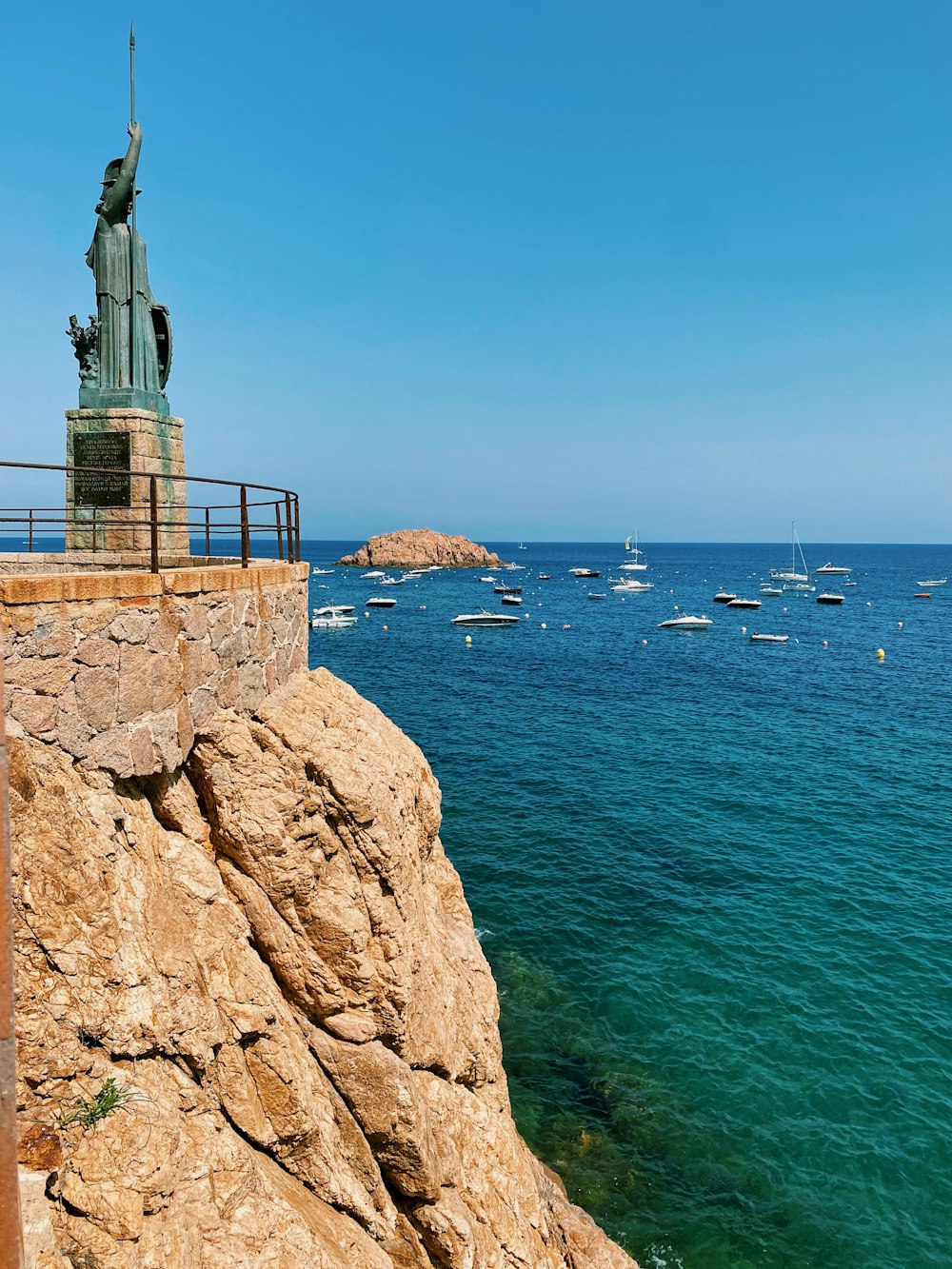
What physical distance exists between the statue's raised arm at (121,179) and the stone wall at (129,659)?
31.5 ft

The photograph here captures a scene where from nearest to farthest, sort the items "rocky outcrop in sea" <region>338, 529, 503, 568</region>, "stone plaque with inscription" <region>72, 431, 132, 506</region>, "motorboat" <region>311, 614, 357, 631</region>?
"stone plaque with inscription" <region>72, 431, 132, 506</region> < "motorboat" <region>311, 614, 357, 631</region> < "rocky outcrop in sea" <region>338, 529, 503, 568</region>

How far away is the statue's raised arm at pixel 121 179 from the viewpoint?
44.5ft

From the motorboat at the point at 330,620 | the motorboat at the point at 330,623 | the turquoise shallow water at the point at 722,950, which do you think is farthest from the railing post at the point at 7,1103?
the motorboat at the point at 330,623

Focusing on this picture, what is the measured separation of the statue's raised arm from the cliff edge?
32.5 ft

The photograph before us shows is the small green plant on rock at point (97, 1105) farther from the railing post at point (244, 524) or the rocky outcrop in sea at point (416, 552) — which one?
the rocky outcrop in sea at point (416, 552)

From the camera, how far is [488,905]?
20.1m

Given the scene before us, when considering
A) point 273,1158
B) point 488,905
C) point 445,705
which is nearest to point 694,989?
point 488,905

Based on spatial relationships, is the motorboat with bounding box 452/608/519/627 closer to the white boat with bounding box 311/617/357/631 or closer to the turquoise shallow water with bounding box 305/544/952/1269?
the white boat with bounding box 311/617/357/631

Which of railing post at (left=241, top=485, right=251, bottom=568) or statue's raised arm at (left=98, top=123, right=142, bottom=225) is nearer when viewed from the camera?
railing post at (left=241, top=485, right=251, bottom=568)

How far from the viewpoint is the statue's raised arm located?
13.6m

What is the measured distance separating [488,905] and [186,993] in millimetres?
14636

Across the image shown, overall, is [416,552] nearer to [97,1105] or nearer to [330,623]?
[330,623]

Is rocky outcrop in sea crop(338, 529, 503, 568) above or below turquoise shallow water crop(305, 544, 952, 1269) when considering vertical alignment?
above

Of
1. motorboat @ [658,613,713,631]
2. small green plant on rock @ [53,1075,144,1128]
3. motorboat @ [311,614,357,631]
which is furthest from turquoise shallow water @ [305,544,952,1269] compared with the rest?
motorboat @ [311,614,357,631]
